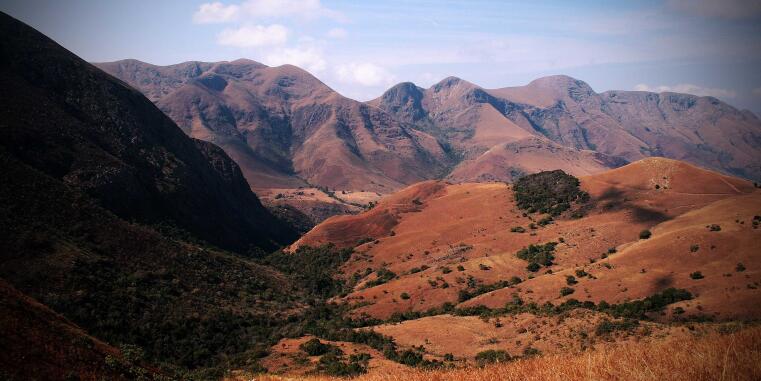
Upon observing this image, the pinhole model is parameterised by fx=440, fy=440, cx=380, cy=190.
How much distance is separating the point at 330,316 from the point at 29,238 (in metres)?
30.8

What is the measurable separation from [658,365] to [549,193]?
79.8 meters

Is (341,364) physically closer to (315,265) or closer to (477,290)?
(477,290)

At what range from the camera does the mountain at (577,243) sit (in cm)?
4416

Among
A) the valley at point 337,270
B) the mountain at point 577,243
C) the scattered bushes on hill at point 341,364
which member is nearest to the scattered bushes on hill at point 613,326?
the valley at point 337,270

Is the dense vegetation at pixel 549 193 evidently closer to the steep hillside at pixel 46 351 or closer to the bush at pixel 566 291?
the bush at pixel 566 291

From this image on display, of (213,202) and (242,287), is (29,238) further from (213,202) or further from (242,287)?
(213,202)

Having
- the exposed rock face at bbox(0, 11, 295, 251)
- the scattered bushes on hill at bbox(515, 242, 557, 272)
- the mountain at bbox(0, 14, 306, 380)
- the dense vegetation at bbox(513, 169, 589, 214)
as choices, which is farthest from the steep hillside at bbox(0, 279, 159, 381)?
the dense vegetation at bbox(513, 169, 589, 214)

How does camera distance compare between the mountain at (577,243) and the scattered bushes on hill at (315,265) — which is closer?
the mountain at (577,243)

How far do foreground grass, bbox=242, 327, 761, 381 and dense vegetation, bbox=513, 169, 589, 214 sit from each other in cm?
6726

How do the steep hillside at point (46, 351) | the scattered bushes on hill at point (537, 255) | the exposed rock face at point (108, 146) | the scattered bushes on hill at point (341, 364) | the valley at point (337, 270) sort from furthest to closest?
1. the exposed rock face at point (108, 146)
2. the scattered bushes on hill at point (537, 255)
3. the scattered bushes on hill at point (341, 364)
4. the valley at point (337, 270)
5. the steep hillside at point (46, 351)

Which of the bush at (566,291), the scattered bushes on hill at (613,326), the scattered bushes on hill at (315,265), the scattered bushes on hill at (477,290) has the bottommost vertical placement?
the scattered bushes on hill at (315,265)

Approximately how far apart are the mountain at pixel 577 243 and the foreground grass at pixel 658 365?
31.0m

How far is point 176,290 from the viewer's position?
45.1 metres

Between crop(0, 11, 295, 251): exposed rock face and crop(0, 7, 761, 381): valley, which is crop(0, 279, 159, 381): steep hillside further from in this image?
crop(0, 11, 295, 251): exposed rock face
